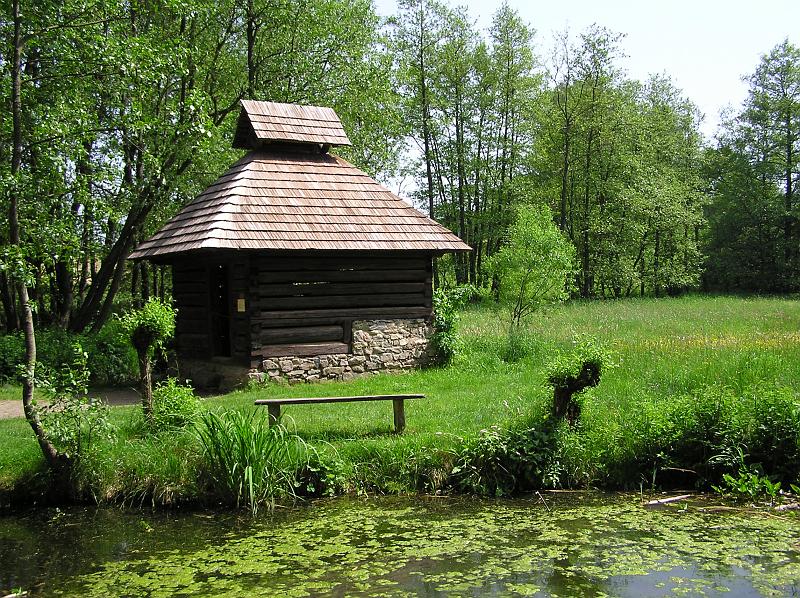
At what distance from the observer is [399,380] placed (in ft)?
42.7

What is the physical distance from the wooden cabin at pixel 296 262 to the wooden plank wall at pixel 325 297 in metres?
0.02

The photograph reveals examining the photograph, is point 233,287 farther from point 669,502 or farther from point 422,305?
point 669,502

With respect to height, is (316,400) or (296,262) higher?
(296,262)

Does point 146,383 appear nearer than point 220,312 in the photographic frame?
Yes

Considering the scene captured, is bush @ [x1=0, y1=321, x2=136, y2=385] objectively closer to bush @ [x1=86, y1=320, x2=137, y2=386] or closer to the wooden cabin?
bush @ [x1=86, y1=320, x2=137, y2=386]

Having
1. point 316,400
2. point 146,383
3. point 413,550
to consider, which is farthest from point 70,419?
point 413,550

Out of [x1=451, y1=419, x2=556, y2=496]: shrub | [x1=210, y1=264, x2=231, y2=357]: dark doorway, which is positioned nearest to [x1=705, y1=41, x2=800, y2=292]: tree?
[x1=210, y1=264, x2=231, y2=357]: dark doorway

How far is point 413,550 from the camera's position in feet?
20.8

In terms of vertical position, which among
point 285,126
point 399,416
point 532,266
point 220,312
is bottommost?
point 399,416

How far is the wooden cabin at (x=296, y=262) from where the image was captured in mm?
12898

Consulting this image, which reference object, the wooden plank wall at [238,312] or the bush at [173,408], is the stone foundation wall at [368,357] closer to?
the wooden plank wall at [238,312]

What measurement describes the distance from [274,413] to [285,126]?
7.85 metres

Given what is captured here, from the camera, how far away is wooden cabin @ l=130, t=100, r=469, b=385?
1290cm

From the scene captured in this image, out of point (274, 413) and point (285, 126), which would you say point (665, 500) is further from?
point (285, 126)
